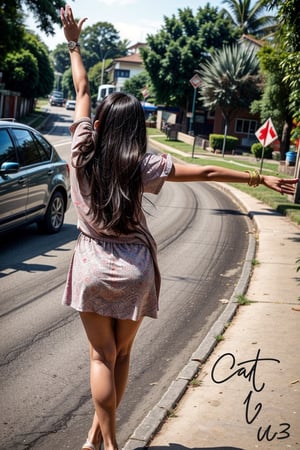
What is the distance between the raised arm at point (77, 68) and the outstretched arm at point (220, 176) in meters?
0.63

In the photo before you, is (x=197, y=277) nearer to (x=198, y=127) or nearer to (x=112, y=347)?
(x=112, y=347)

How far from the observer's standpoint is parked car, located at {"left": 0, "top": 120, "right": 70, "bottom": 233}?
29.7 feet

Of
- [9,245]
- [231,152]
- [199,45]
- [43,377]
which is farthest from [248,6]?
[43,377]

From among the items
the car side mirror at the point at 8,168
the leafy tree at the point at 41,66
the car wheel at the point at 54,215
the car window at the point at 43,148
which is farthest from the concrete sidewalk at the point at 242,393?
the leafy tree at the point at 41,66

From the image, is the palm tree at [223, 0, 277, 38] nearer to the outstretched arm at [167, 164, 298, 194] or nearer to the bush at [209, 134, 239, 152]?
the bush at [209, 134, 239, 152]

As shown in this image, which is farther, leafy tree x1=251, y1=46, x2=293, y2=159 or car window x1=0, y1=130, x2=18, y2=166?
leafy tree x1=251, y1=46, x2=293, y2=159

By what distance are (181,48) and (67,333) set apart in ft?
181

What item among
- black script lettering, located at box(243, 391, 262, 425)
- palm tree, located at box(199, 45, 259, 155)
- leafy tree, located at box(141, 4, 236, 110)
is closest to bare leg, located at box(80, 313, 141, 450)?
black script lettering, located at box(243, 391, 262, 425)

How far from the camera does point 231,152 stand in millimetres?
46688

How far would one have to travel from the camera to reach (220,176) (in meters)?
3.43

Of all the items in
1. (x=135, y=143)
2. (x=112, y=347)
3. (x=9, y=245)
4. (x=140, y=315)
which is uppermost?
(x=135, y=143)

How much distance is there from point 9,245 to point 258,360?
210 inches

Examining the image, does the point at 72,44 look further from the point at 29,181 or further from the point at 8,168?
the point at 29,181

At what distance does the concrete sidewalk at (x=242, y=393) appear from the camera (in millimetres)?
3965
